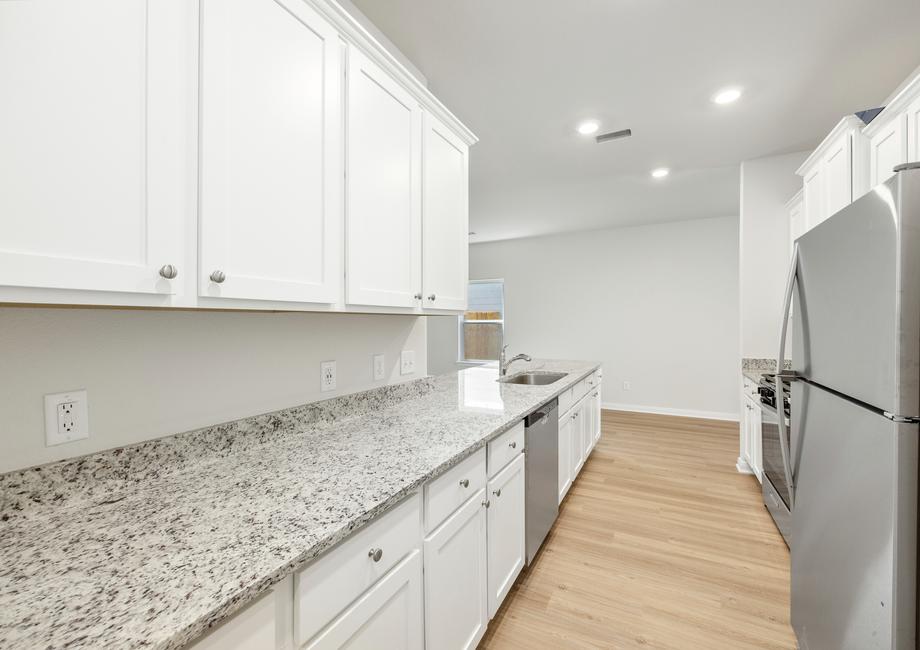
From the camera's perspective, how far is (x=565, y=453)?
8.64ft

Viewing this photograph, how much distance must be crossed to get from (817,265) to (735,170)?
2968 millimetres

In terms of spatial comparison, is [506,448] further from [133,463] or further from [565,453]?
[133,463]

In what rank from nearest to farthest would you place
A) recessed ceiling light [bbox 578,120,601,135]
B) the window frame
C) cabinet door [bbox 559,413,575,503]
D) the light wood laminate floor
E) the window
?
the light wood laminate floor → cabinet door [bbox 559,413,575,503] → recessed ceiling light [bbox 578,120,601,135] → the window frame → the window

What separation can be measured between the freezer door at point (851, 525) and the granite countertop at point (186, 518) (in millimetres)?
1030

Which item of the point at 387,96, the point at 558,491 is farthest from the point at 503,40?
the point at 558,491

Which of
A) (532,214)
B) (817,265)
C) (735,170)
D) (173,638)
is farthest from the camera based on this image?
(532,214)

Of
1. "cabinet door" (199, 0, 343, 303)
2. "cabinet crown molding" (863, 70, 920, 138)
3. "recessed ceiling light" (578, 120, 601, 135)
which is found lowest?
"cabinet door" (199, 0, 343, 303)

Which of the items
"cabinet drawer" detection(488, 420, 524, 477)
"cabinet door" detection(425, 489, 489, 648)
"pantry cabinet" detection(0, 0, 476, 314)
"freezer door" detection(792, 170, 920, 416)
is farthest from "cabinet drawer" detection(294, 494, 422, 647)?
"freezer door" detection(792, 170, 920, 416)

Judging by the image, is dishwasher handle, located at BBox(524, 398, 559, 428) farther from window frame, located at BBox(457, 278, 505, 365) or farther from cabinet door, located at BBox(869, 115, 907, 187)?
window frame, located at BBox(457, 278, 505, 365)

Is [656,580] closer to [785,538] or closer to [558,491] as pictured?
[558,491]

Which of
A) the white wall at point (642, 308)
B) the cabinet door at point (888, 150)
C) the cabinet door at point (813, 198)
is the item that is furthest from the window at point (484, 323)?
the cabinet door at point (888, 150)

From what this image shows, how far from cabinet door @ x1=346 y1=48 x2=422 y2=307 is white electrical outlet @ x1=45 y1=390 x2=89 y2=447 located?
720mm

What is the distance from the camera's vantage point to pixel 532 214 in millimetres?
5156

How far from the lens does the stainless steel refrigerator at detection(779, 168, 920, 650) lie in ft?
2.77
